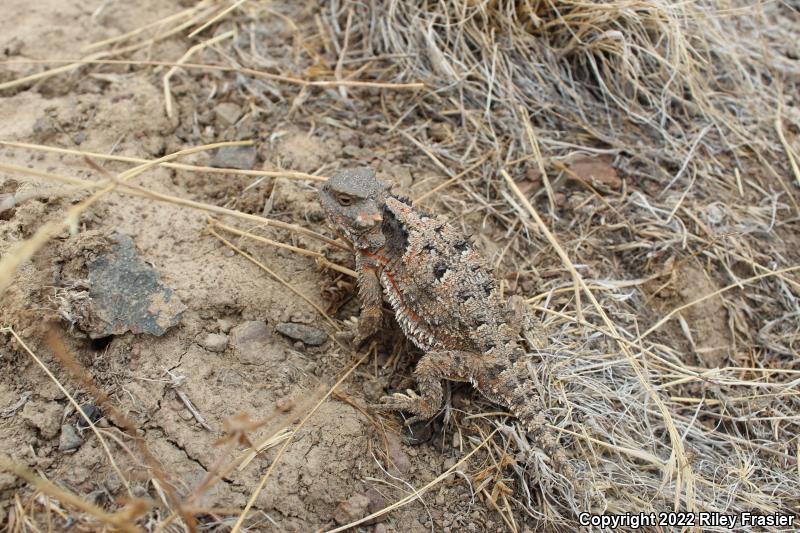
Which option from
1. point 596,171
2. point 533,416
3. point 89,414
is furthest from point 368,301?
point 596,171

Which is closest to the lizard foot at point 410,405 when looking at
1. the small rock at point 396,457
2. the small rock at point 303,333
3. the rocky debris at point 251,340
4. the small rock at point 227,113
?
the small rock at point 396,457

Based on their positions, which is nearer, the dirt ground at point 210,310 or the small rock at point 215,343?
the dirt ground at point 210,310

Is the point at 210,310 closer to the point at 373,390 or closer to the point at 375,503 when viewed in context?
the point at 373,390

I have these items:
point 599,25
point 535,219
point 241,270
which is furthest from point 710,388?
point 241,270

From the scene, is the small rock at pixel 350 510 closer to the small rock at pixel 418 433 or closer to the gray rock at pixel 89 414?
the small rock at pixel 418 433

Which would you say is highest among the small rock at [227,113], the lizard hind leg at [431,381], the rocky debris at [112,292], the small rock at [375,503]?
the small rock at [227,113]

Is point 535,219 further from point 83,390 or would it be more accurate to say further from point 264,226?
point 83,390
